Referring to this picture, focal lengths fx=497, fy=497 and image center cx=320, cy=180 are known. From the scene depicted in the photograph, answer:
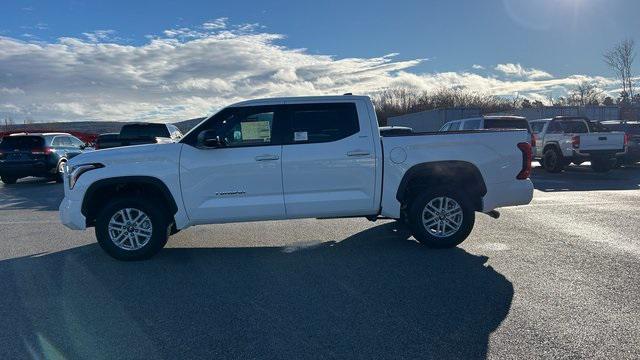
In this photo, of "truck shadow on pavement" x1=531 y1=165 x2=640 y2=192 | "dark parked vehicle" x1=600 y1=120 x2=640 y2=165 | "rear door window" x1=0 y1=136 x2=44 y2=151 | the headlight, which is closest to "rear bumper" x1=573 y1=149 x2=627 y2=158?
"truck shadow on pavement" x1=531 y1=165 x2=640 y2=192

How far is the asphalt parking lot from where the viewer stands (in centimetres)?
368

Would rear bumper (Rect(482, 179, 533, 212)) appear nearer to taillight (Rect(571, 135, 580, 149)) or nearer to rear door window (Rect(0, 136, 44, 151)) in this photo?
taillight (Rect(571, 135, 580, 149))

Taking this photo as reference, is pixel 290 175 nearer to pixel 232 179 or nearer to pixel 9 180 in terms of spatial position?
pixel 232 179

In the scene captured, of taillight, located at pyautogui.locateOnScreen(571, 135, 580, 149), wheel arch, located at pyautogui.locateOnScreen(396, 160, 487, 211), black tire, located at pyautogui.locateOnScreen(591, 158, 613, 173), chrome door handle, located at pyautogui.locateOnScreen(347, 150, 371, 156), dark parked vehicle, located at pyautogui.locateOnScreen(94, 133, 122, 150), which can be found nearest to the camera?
chrome door handle, located at pyautogui.locateOnScreen(347, 150, 371, 156)

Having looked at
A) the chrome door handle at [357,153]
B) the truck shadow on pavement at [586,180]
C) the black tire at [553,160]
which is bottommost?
the truck shadow on pavement at [586,180]

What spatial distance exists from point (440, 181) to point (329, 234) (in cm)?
194

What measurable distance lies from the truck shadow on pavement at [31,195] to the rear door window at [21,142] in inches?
51.0

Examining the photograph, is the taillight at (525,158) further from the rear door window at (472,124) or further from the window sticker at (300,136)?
the rear door window at (472,124)

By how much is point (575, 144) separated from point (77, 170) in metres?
15.0

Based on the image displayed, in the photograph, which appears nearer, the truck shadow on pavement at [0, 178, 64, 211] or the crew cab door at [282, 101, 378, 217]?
the crew cab door at [282, 101, 378, 217]

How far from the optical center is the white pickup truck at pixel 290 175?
237 inches

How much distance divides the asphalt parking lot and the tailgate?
8741 mm

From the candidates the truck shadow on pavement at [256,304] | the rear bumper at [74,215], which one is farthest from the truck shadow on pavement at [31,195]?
the truck shadow on pavement at [256,304]

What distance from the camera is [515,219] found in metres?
8.40
